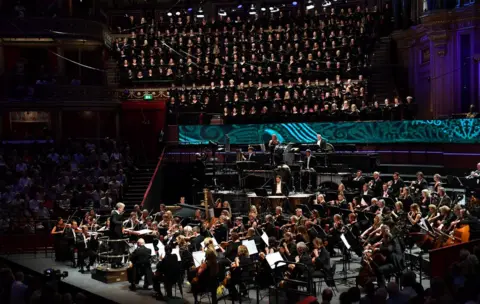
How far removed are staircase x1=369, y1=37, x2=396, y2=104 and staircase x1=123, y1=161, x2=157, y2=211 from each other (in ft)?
34.3

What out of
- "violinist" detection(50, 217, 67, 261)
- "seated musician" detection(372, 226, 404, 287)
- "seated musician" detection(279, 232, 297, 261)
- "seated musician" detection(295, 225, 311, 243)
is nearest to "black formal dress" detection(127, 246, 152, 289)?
"seated musician" detection(279, 232, 297, 261)

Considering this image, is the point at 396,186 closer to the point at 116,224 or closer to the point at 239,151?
the point at 239,151

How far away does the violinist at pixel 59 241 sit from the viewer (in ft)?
65.6

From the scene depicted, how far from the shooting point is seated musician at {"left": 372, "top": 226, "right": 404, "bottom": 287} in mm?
13883

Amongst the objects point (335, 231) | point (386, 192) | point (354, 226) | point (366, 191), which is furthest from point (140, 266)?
point (386, 192)

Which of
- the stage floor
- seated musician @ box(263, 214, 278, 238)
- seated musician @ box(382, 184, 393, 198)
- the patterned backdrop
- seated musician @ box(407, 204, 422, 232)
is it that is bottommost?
the stage floor

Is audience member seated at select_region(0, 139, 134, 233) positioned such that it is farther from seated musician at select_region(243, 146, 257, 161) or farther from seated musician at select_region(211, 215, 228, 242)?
seated musician at select_region(211, 215, 228, 242)

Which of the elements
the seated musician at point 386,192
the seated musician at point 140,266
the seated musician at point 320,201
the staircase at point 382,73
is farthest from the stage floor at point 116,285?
the staircase at point 382,73

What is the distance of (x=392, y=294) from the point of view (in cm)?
1013

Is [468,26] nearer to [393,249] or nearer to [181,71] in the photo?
[181,71]

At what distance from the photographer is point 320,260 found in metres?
14.3

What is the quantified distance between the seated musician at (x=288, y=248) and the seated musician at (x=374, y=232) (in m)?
1.75

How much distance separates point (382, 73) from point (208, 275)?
66.3 ft

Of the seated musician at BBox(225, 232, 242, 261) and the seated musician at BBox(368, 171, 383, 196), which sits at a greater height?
the seated musician at BBox(368, 171, 383, 196)
